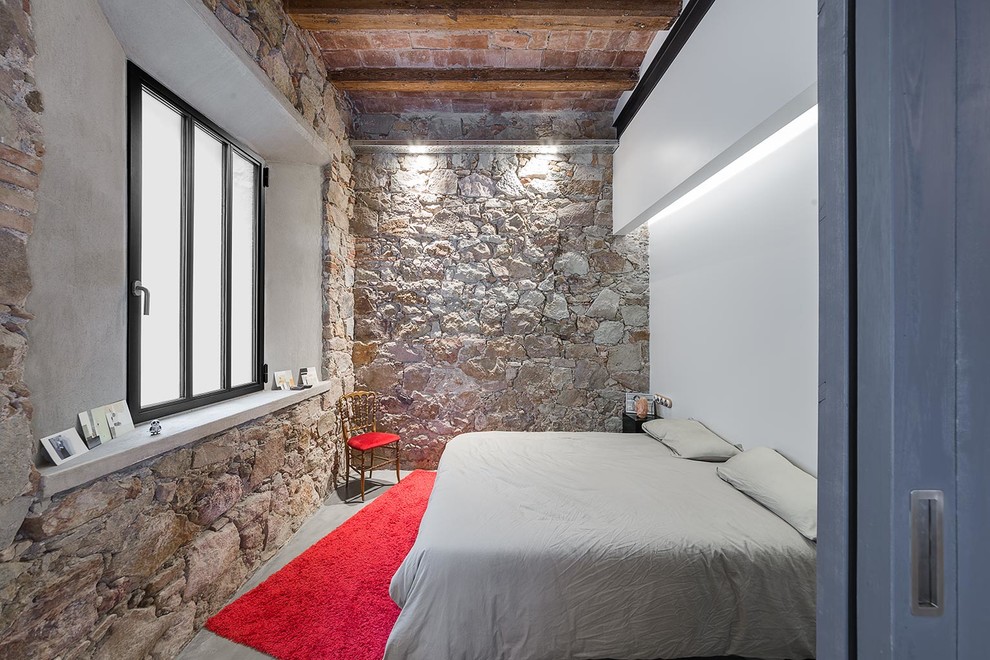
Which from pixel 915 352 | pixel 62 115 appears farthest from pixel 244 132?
pixel 915 352

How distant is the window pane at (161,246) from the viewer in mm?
1851

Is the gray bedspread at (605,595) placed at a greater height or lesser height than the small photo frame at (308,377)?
lesser

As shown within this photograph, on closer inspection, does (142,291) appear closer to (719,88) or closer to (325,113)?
(325,113)

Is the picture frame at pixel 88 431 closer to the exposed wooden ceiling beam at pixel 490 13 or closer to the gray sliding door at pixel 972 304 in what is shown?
the gray sliding door at pixel 972 304

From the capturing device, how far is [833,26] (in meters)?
0.64

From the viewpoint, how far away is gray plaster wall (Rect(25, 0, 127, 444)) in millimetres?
1259

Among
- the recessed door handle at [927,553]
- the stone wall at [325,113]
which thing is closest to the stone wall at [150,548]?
the stone wall at [325,113]

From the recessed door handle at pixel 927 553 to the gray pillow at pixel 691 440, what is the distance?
1959mm

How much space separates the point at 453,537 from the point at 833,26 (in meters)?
1.76

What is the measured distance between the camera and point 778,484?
170 centimetres

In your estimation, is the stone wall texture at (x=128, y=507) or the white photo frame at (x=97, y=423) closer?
the stone wall texture at (x=128, y=507)

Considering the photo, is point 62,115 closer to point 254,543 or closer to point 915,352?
point 254,543

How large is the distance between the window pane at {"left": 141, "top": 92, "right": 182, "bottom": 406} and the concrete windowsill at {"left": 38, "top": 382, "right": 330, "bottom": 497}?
228mm

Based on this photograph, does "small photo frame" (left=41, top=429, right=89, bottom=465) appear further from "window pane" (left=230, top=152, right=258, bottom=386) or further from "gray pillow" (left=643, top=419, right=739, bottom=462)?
"gray pillow" (left=643, top=419, right=739, bottom=462)
